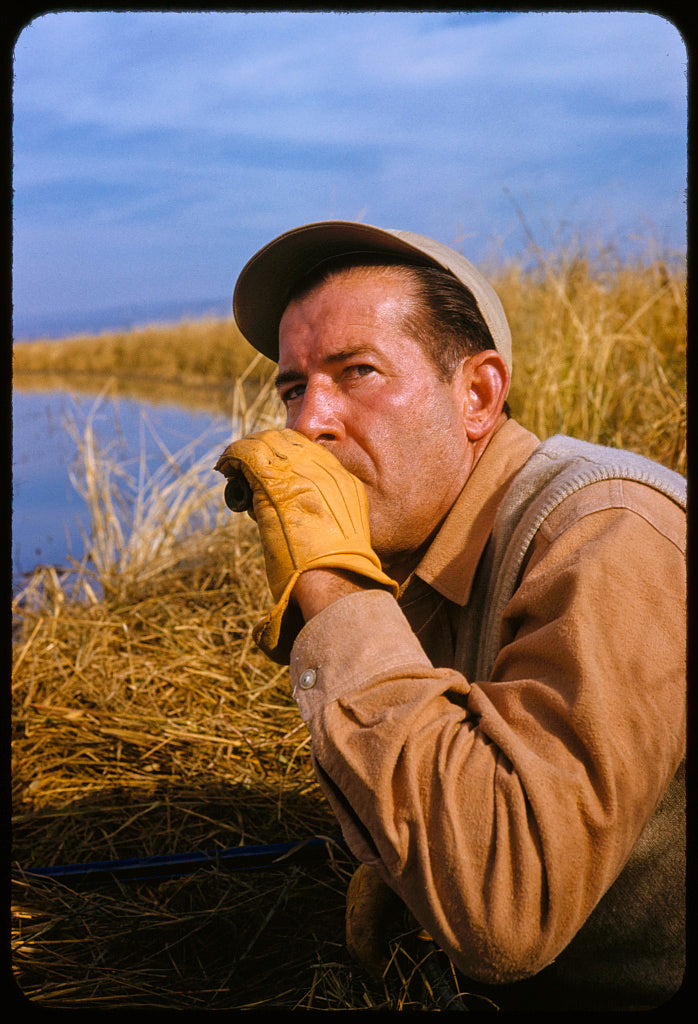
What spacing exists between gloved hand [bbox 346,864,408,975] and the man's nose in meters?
0.92

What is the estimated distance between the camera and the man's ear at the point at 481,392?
184cm

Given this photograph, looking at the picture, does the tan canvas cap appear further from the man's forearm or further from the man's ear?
the man's forearm

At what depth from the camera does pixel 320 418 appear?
1.69 metres

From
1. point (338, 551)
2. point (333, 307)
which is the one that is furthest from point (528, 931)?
point (333, 307)

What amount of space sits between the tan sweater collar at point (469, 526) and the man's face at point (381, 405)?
4 centimetres

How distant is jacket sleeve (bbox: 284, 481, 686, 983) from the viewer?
107cm

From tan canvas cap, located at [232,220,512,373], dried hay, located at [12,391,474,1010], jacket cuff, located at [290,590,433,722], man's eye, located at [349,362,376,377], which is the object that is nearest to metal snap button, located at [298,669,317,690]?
jacket cuff, located at [290,590,433,722]

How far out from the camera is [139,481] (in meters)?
4.59

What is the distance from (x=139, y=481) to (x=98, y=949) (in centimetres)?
281

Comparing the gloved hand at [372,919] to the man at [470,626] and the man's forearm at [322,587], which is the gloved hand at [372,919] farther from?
the man's forearm at [322,587]

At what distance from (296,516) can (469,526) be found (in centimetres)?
49

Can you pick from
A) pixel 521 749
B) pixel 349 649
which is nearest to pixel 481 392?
pixel 349 649

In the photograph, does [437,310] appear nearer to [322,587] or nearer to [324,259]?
[324,259]

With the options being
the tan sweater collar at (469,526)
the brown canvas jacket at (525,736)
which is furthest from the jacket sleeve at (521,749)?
the tan sweater collar at (469,526)
